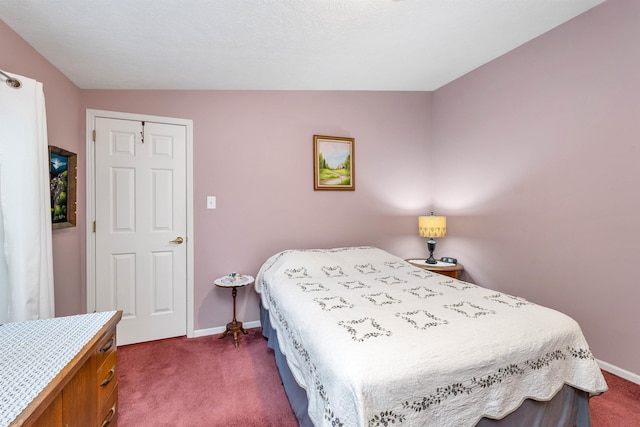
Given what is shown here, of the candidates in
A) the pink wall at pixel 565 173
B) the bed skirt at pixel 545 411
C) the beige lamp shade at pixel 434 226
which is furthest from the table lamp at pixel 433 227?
the bed skirt at pixel 545 411

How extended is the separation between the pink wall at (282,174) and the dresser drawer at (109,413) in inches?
57.0

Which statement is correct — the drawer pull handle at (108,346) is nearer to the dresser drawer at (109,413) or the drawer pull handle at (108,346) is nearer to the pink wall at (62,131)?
the dresser drawer at (109,413)

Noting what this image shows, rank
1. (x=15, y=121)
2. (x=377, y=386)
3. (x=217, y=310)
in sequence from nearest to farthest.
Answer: (x=377, y=386) → (x=15, y=121) → (x=217, y=310)

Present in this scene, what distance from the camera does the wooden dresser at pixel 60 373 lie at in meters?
0.72

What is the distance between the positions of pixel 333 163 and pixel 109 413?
2.53 m

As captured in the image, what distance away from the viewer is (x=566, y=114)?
2230 millimetres

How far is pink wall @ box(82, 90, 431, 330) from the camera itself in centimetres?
270

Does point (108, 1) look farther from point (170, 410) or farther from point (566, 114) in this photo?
point (566, 114)

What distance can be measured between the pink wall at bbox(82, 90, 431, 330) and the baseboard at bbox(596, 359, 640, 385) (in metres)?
1.74

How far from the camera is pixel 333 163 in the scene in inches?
122

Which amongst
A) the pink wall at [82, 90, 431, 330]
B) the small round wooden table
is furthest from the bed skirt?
the pink wall at [82, 90, 431, 330]

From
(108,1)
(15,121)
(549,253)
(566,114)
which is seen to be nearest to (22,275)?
(15,121)

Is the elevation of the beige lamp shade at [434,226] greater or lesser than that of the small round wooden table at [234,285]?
greater

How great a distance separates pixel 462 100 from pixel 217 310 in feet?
10.7
